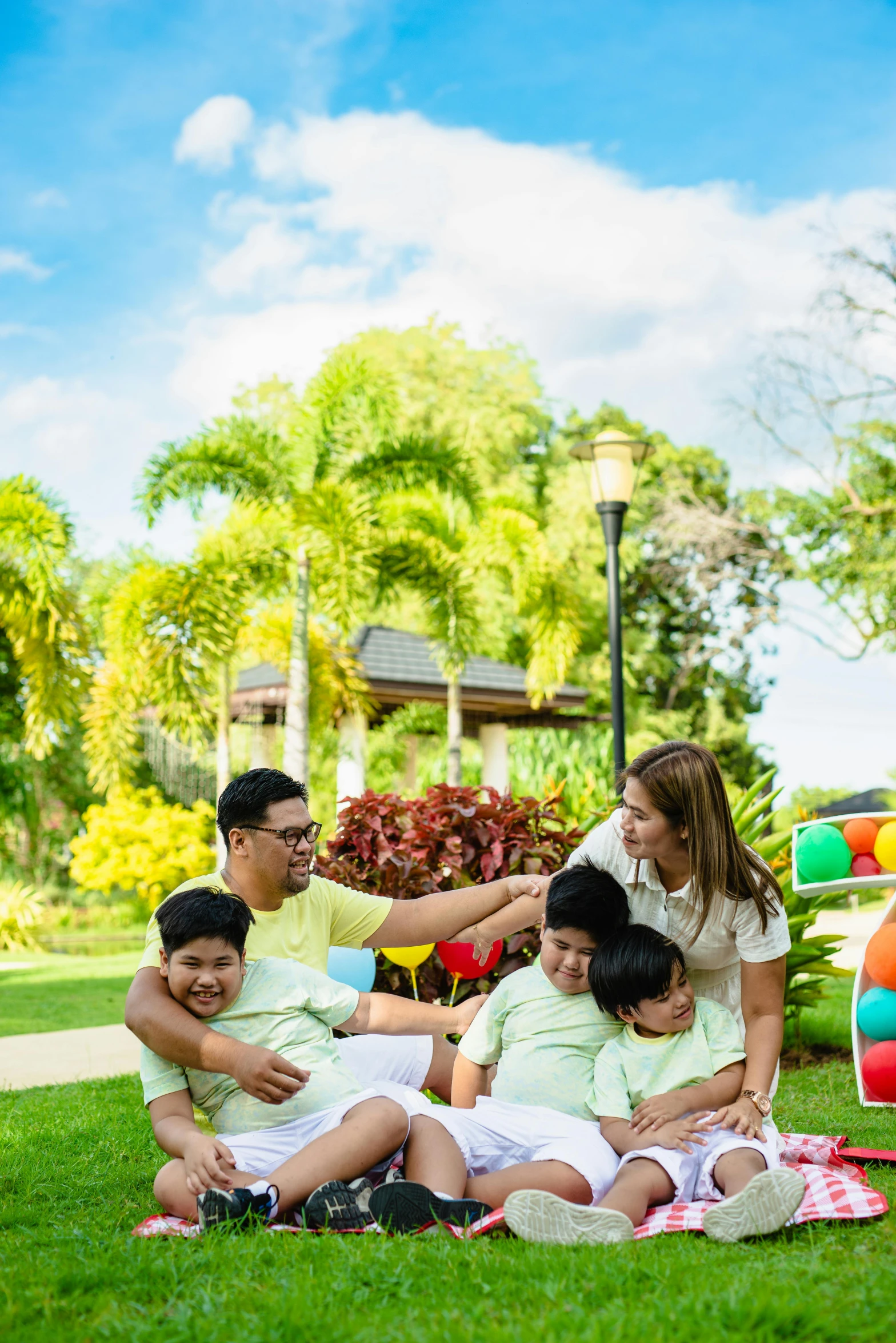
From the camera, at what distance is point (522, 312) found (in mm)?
31406

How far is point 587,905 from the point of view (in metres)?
3.38

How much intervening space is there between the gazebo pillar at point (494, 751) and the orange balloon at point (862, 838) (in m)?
13.7

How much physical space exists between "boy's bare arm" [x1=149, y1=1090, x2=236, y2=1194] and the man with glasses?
5.3 inches

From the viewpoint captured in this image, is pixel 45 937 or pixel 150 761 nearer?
pixel 45 937

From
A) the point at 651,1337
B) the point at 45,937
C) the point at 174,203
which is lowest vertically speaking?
the point at 45,937

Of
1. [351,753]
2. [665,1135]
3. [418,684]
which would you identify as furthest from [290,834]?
[418,684]

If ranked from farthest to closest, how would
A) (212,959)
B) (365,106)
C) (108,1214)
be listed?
1. (365,106)
2. (108,1214)
3. (212,959)

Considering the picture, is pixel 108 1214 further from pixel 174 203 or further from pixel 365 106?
pixel 174 203

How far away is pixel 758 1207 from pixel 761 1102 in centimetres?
48

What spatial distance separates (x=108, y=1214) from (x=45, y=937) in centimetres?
1477

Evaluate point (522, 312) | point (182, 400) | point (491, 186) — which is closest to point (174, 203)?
point (491, 186)

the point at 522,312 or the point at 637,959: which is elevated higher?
the point at 522,312

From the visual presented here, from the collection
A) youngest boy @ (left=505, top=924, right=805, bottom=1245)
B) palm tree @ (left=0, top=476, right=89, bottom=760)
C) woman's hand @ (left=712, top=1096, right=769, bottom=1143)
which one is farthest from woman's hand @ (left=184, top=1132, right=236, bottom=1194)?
palm tree @ (left=0, top=476, right=89, bottom=760)

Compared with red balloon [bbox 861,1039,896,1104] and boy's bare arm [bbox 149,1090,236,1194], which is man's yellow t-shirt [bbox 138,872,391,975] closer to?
boy's bare arm [bbox 149,1090,236,1194]
